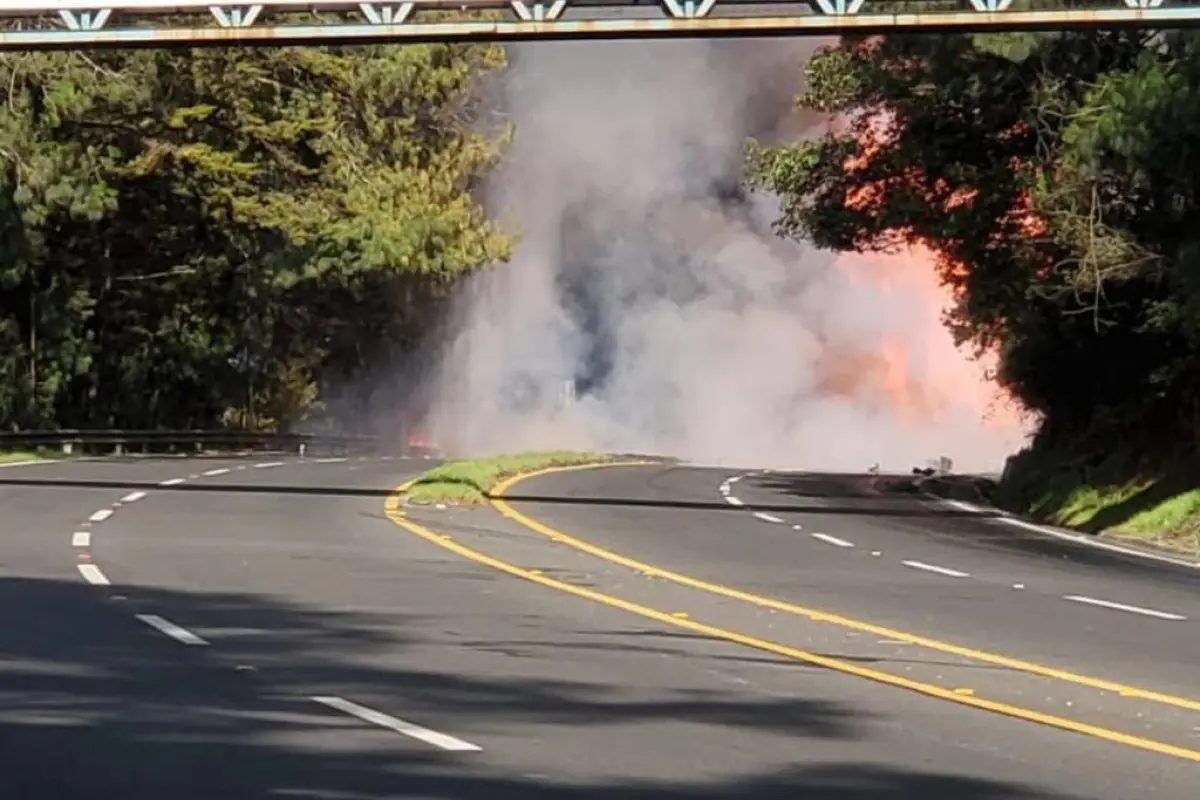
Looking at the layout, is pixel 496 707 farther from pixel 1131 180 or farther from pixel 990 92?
pixel 990 92

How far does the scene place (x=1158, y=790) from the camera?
346 inches

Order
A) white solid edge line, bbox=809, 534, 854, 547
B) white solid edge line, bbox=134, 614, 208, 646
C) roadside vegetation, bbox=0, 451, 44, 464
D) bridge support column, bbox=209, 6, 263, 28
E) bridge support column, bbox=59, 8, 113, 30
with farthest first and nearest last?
roadside vegetation, bbox=0, 451, 44, 464, bridge support column, bbox=59, 8, 113, 30, bridge support column, bbox=209, 6, 263, 28, white solid edge line, bbox=809, 534, 854, 547, white solid edge line, bbox=134, 614, 208, 646

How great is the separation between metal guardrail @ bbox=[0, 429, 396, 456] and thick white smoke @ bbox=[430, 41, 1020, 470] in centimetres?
1028

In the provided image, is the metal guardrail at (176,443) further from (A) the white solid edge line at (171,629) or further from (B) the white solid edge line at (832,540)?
(A) the white solid edge line at (171,629)

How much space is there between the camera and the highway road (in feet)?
29.2

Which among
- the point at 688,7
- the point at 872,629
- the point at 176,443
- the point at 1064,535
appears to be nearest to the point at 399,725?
the point at 872,629

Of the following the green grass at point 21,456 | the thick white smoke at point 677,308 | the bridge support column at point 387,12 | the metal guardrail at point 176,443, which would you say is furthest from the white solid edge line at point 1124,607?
the thick white smoke at point 677,308

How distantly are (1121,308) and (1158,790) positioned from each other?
19535 mm

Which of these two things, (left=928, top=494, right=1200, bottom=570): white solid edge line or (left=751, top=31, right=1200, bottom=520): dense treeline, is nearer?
(left=928, top=494, right=1200, bottom=570): white solid edge line

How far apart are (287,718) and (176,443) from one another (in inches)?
1717

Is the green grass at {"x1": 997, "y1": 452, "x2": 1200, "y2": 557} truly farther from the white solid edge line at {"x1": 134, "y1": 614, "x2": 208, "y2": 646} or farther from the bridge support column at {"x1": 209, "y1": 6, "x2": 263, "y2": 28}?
the white solid edge line at {"x1": 134, "y1": 614, "x2": 208, "y2": 646}

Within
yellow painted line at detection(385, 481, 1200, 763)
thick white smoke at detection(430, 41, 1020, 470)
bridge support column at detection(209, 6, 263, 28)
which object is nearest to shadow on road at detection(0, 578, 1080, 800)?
yellow painted line at detection(385, 481, 1200, 763)

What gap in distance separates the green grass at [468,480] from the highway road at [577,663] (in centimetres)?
359

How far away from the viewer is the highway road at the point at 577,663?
8.91 meters
